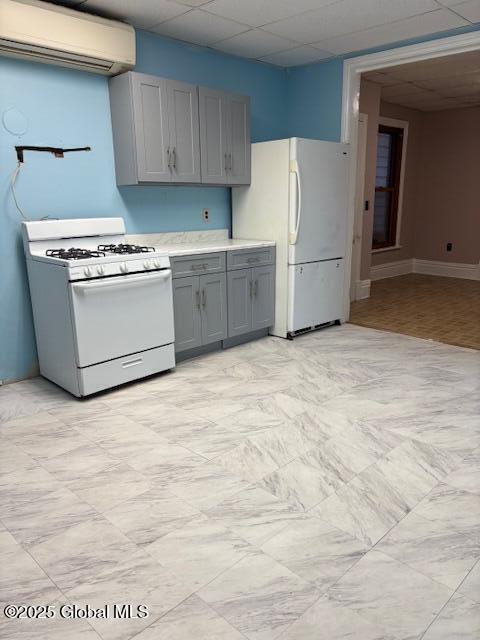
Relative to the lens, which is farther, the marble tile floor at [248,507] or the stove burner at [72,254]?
the stove burner at [72,254]

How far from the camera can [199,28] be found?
360 cm

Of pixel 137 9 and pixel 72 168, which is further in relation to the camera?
pixel 72 168

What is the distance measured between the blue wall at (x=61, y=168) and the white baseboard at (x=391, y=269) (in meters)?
3.97

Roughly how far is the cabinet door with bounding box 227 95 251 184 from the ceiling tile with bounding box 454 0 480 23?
65.8 inches

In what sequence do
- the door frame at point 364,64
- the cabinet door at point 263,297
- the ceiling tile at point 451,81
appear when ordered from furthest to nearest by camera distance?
1. the ceiling tile at point 451,81
2. the cabinet door at point 263,297
3. the door frame at point 364,64

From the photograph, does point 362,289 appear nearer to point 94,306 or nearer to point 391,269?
point 391,269

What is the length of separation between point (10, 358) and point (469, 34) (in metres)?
4.13

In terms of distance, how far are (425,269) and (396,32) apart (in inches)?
181

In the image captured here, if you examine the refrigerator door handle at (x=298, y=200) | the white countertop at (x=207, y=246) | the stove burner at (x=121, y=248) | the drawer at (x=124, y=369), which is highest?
the refrigerator door handle at (x=298, y=200)

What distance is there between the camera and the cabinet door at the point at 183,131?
356 cm

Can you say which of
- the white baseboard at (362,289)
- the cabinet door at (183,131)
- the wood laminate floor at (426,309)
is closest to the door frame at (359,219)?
the white baseboard at (362,289)

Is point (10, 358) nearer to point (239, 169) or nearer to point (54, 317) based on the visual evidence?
point (54, 317)

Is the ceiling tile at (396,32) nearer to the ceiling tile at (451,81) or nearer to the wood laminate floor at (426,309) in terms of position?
the ceiling tile at (451,81)

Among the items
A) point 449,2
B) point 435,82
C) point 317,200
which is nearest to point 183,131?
point 317,200
